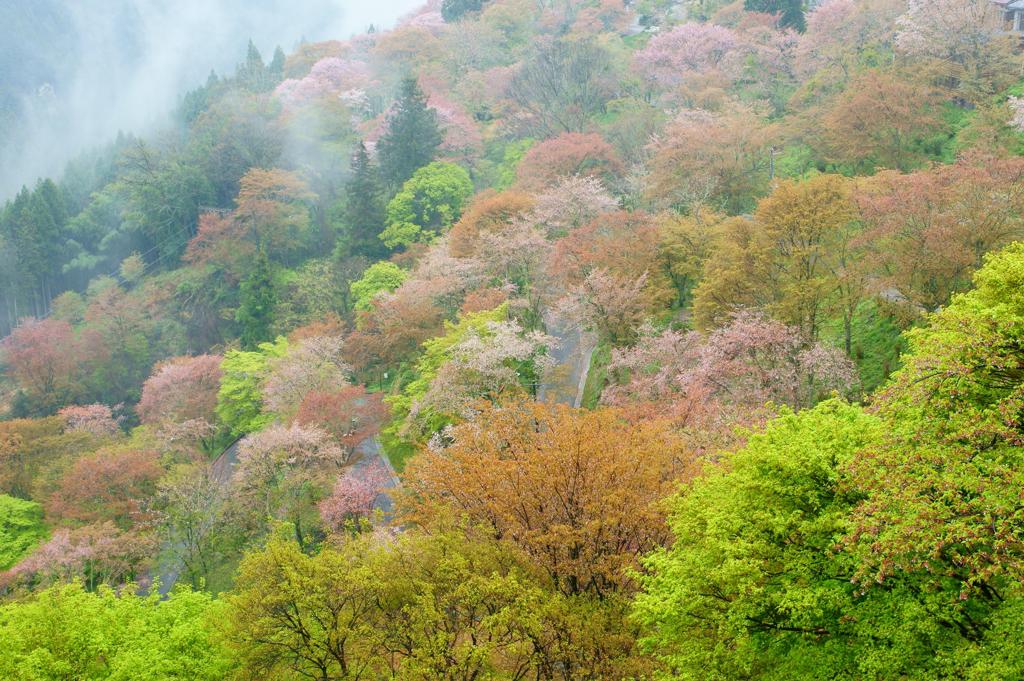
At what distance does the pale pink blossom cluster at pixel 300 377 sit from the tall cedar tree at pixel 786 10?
4849cm

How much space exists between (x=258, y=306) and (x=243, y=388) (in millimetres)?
12289

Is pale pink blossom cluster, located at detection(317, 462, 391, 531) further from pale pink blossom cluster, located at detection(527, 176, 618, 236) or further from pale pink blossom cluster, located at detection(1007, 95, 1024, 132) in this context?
pale pink blossom cluster, located at detection(1007, 95, 1024, 132)

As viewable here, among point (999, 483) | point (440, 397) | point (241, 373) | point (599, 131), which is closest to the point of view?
point (999, 483)

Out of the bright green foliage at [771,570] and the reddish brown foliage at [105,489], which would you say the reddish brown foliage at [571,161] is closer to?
the reddish brown foliage at [105,489]

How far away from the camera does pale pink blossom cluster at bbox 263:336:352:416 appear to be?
117 ft

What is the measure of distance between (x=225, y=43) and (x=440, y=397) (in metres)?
168

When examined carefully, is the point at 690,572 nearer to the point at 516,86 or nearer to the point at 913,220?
the point at 913,220

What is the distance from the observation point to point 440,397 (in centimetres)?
2811

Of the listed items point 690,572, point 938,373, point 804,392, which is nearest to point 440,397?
point 804,392

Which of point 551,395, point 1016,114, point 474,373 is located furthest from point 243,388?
point 1016,114

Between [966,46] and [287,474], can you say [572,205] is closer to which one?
[287,474]

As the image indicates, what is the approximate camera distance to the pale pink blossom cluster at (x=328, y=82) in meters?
75.1

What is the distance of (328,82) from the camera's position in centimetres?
7769

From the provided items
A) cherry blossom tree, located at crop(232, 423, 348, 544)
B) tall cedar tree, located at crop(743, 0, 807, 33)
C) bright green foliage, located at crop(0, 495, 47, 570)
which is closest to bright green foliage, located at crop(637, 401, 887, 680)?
cherry blossom tree, located at crop(232, 423, 348, 544)
